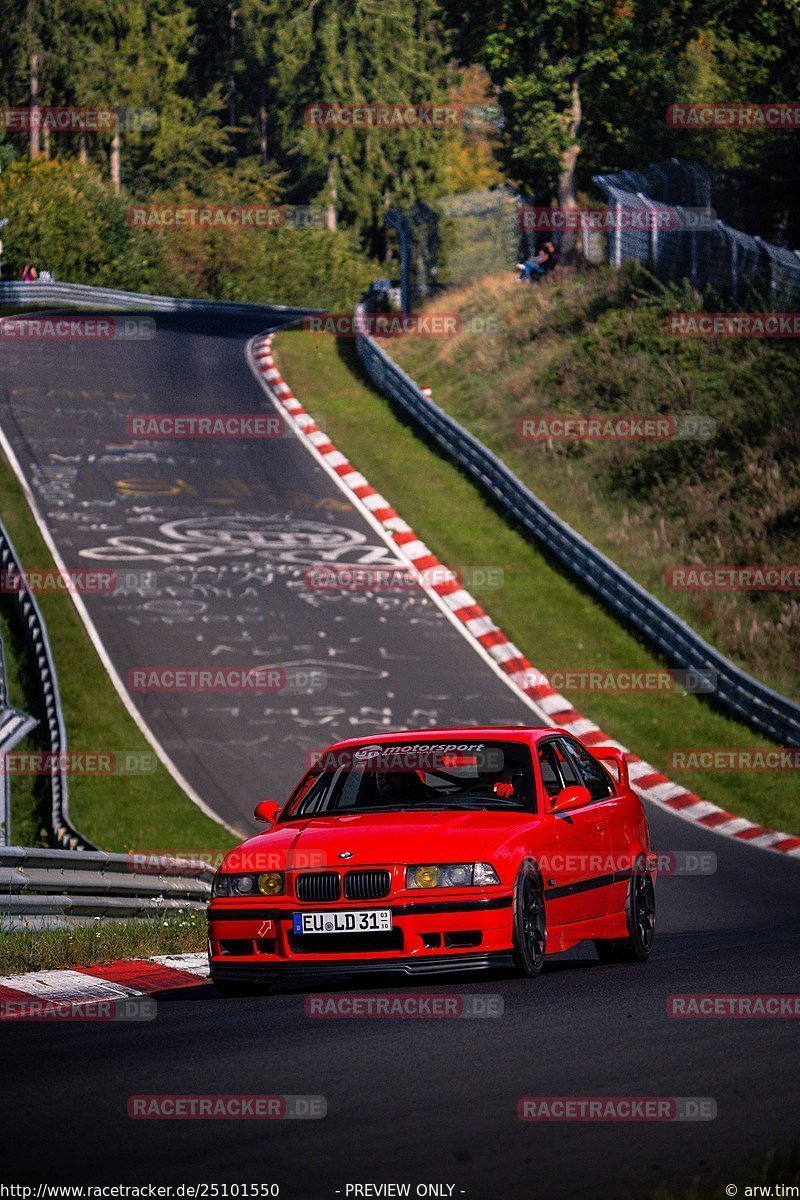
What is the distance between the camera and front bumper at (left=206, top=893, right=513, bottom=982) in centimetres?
848

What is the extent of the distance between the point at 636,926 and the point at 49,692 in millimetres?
11873

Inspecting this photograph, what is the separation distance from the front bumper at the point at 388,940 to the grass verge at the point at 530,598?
11292 mm

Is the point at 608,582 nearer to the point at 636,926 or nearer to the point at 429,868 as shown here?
the point at 636,926

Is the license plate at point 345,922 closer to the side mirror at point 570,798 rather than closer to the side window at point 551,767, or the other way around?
the side mirror at point 570,798

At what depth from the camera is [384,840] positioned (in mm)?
8789

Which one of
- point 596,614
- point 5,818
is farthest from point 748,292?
point 5,818

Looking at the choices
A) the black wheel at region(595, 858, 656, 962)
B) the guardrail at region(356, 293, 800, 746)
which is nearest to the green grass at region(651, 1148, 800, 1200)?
the black wheel at region(595, 858, 656, 962)

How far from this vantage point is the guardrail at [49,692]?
18.3m

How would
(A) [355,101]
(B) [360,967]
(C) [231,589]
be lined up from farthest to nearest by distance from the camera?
(A) [355,101] < (C) [231,589] < (B) [360,967]

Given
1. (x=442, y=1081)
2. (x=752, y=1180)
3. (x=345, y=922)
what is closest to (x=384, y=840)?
(x=345, y=922)

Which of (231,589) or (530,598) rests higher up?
(231,589)

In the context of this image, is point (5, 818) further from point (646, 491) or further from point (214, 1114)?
point (646, 491)

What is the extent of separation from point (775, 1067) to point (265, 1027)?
2284 mm

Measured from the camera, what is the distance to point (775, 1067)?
21.2 ft
